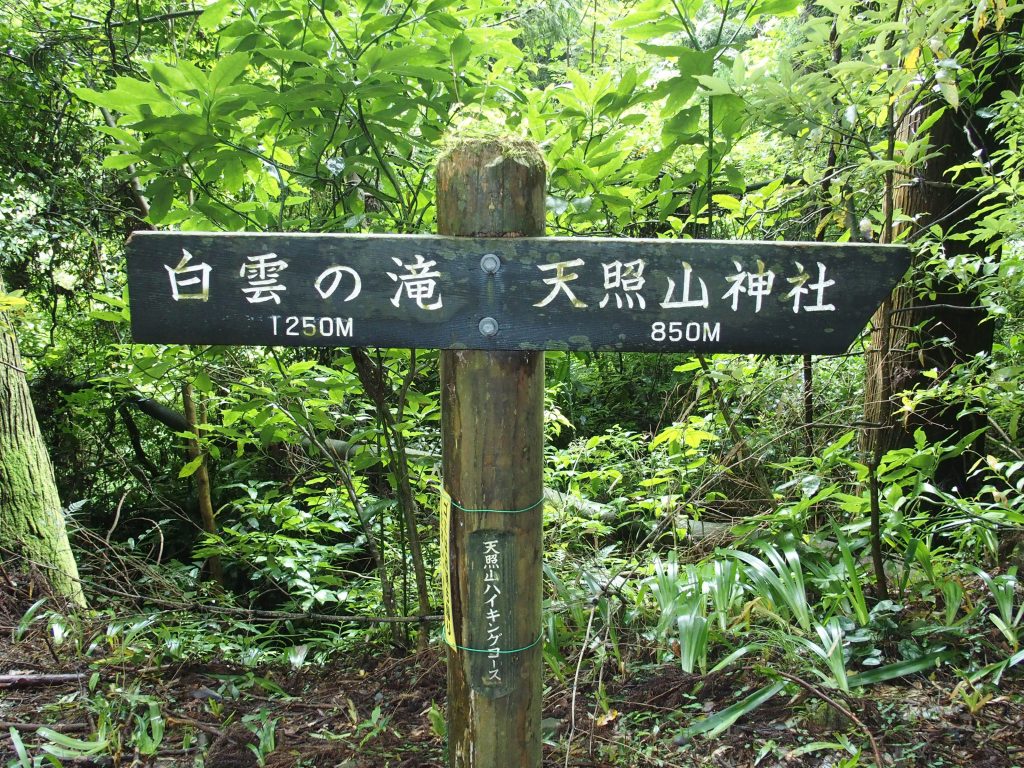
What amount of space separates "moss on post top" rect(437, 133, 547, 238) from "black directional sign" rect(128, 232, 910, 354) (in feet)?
0.25

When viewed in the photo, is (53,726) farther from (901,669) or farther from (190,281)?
(901,669)

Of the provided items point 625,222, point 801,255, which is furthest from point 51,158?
point 801,255

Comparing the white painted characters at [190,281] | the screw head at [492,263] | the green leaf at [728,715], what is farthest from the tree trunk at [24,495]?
the screw head at [492,263]

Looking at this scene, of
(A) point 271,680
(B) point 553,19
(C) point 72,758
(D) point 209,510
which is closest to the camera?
(C) point 72,758

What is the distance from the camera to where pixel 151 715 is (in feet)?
7.61

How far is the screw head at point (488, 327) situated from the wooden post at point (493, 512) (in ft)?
0.33

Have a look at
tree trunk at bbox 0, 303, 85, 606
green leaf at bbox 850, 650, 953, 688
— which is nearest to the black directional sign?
green leaf at bbox 850, 650, 953, 688

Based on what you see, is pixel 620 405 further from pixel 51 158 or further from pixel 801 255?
pixel 801 255

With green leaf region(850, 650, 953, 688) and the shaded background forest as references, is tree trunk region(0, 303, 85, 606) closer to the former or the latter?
the shaded background forest

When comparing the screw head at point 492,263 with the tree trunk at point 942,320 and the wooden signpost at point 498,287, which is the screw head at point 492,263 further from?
the tree trunk at point 942,320

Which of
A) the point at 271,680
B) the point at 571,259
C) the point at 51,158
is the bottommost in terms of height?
the point at 271,680

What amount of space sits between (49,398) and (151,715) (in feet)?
13.5

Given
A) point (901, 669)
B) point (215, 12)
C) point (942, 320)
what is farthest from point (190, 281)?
point (942, 320)

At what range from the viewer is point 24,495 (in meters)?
3.39
